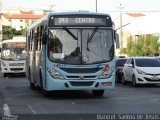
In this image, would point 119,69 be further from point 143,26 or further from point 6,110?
point 143,26

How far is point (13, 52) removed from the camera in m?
37.1

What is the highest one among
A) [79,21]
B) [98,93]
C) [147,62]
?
[79,21]

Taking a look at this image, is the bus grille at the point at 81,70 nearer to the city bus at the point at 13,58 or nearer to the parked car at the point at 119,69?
the parked car at the point at 119,69

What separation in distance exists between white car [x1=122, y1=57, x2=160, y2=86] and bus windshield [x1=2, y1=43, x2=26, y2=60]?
1120 centimetres

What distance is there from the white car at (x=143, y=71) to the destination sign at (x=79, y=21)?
765 centimetres

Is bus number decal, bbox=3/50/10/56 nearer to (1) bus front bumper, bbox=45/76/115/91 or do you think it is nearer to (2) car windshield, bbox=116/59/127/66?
(2) car windshield, bbox=116/59/127/66

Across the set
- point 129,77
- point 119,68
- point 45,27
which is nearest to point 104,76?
point 45,27

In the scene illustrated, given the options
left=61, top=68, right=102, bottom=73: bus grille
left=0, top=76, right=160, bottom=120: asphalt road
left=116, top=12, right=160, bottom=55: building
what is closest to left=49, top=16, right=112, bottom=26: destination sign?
left=61, top=68, right=102, bottom=73: bus grille

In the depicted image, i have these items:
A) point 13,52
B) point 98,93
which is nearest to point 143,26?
point 13,52

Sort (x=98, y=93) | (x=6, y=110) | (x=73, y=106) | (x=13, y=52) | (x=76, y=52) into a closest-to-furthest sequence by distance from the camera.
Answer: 1. (x=6, y=110)
2. (x=73, y=106)
3. (x=76, y=52)
4. (x=98, y=93)
5. (x=13, y=52)

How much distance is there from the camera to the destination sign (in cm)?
1861

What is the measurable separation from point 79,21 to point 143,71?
811cm

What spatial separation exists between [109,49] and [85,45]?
89 centimetres

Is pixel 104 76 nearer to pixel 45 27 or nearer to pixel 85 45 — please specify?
pixel 85 45
